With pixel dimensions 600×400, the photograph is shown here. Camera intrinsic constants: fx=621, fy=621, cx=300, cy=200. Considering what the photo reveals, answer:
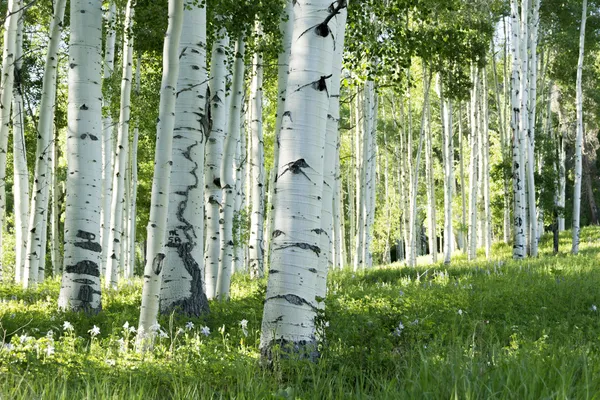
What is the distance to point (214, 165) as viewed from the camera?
8562mm

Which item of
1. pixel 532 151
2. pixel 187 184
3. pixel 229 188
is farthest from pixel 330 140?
pixel 532 151

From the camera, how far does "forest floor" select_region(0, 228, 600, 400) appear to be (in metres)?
3.14

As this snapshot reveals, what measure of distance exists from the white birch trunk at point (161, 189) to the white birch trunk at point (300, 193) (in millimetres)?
1388

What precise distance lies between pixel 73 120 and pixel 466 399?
21.6ft

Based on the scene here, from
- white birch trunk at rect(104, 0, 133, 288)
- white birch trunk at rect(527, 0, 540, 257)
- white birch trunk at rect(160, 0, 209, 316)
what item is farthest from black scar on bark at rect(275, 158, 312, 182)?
white birch trunk at rect(527, 0, 540, 257)

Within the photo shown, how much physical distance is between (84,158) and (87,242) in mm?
1064

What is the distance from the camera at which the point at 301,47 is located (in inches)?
168

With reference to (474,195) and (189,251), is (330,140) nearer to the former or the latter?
(189,251)

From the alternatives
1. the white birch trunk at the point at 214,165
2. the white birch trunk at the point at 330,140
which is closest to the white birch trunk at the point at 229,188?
the white birch trunk at the point at 214,165

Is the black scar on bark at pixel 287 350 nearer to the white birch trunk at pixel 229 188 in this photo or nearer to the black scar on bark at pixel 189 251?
the black scar on bark at pixel 189 251

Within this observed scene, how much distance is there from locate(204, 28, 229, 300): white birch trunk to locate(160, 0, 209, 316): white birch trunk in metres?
1.21

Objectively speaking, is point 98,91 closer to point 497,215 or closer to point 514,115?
point 514,115

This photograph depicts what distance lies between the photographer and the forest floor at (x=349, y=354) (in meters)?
3.14

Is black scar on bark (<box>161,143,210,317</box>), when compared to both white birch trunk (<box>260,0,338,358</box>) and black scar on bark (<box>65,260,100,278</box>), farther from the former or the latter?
white birch trunk (<box>260,0,338,358</box>)
